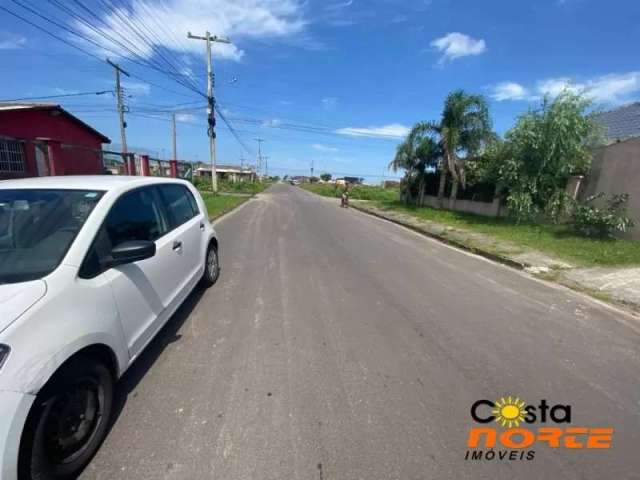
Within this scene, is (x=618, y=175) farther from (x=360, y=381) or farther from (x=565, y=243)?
(x=360, y=381)

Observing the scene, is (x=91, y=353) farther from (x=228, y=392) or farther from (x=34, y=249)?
(x=228, y=392)

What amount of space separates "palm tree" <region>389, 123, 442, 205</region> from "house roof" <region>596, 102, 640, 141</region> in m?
7.99

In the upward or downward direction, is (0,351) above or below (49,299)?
below

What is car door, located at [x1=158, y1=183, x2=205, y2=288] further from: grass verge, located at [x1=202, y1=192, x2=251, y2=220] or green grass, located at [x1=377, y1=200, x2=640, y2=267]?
grass verge, located at [x1=202, y1=192, x2=251, y2=220]

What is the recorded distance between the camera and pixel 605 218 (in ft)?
30.6

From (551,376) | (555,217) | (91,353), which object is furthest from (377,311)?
(555,217)

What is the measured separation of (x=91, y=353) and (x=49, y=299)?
0.45 meters

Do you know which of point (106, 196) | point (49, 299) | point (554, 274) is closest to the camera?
point (49, 299)

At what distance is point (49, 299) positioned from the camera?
1.78 m

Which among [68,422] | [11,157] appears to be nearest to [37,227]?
[68,422]

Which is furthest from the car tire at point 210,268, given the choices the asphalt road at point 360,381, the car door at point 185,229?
the car door at point 185,229

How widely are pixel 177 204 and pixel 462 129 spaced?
60.4 feet

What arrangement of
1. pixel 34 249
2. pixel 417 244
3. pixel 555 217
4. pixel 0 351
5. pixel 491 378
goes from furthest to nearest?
pixel 555 217 → pixel 417 244 → pixel 491 378 → pixel 34 249 → pixel 0 351

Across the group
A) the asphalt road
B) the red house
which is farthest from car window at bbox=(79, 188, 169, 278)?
the red house
